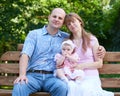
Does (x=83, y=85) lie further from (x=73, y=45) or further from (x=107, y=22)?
(x=107, y=22)

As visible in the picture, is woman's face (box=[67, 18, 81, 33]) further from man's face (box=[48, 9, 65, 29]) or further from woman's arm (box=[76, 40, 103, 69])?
woman's arm (box=[76, 40, 103, 69])

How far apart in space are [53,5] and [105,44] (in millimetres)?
1882

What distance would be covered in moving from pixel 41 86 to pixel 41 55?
40 cm

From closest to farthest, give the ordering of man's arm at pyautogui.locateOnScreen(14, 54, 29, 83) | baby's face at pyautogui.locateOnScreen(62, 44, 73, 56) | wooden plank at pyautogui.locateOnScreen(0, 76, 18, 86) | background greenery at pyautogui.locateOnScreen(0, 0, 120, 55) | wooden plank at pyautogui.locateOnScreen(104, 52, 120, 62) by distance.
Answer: man's arm at pyautogui.locateOnScreen(14, 54, 29, 83)
baby's face at pyautogui.locateOnScreen(62, 44, 73, 56)
wooden plank at pyautogui.locateOnScreen(104, 52, 120, 62)
wooden plank at pyautogui.locateOnScreen(0, 76, 18, 86)
background greenery at pyautogui.locateOnScreen(0, 0, 120, 55)

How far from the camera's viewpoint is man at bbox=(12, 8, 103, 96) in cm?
539

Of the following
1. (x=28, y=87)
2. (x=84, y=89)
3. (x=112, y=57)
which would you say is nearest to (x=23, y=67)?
(x=28, y=87)

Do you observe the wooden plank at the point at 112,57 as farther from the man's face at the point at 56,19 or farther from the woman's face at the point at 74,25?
the man's face at the point at 56,19

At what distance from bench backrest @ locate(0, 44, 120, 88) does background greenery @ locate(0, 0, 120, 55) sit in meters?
1.51

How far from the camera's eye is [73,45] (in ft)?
17.9

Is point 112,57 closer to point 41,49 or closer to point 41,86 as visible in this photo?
point 41,49

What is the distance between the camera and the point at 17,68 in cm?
600

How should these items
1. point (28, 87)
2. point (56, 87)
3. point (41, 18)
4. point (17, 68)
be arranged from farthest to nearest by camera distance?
point (41, 18)
point (17, 68)
point (28, 87)
point (56, 87)

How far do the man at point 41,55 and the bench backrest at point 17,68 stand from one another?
463 millimetres

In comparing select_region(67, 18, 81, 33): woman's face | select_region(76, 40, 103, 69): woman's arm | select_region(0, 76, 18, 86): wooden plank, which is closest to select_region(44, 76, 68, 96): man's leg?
select_region(76, 40, 103, 69): woman's arm
